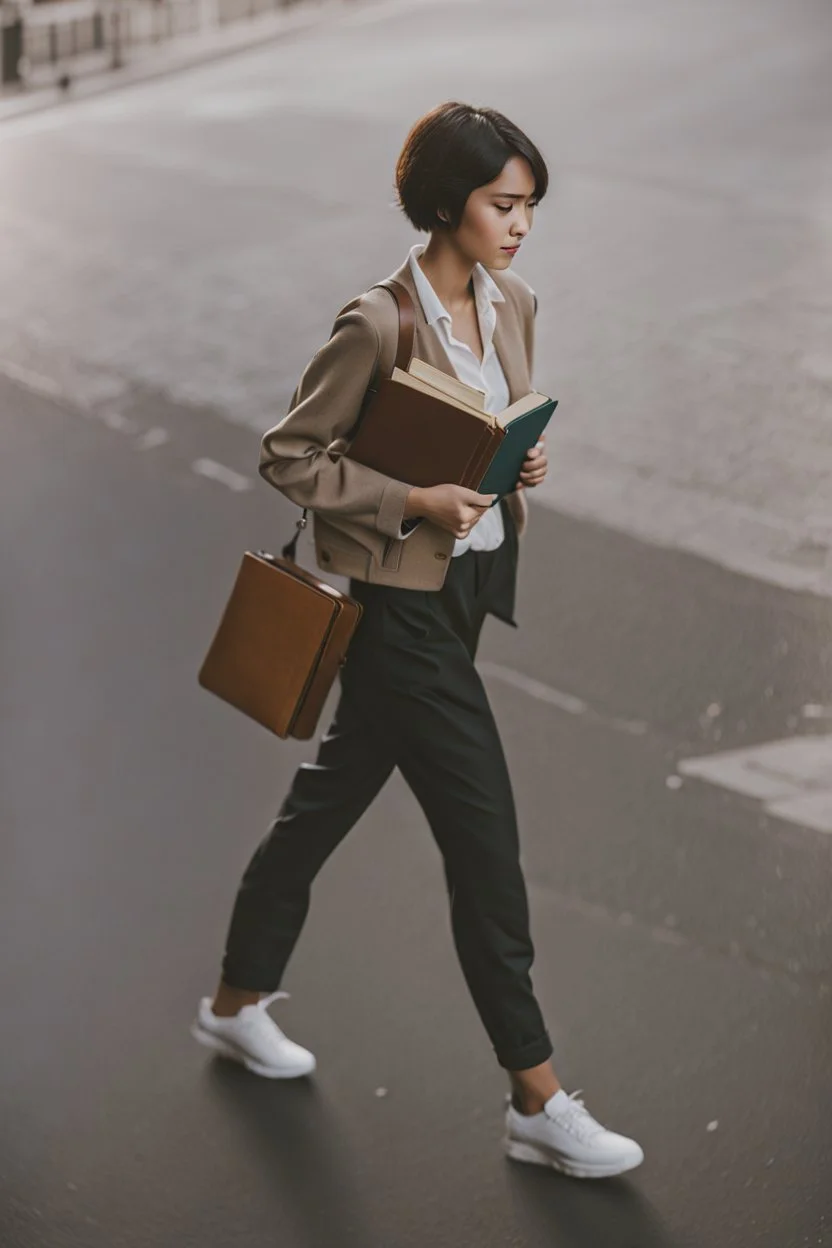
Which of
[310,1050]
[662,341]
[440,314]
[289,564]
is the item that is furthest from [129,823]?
[662,341]

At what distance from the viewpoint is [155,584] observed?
22.9ft

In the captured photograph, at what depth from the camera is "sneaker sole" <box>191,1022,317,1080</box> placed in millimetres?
4344

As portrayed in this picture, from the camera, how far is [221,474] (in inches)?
315

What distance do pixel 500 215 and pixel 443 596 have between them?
30.6 inches

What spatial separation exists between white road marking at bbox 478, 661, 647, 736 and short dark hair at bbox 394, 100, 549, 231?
2688 mm

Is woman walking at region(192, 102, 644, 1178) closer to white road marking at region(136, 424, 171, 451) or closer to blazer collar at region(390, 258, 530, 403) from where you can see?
blazer collar at region(390, 258, 530, 403)

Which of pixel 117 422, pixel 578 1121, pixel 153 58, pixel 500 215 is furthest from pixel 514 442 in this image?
pixel 153 58

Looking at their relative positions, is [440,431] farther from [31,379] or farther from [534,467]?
[31,379]

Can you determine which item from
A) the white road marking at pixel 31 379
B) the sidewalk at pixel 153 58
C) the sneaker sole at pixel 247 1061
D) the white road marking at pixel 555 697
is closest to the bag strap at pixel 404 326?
the sneaker sole at pixel 247 1061

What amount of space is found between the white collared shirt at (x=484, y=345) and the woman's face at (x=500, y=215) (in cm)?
12

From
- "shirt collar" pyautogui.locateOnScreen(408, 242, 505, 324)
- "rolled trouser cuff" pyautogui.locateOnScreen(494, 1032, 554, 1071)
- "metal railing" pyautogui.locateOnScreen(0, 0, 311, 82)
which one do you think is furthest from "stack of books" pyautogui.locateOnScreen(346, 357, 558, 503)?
"metal railing" pyautogui.locateOnScreen(0, 0, 311, 82)

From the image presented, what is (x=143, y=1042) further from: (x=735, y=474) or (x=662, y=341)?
(x=662, y=341)

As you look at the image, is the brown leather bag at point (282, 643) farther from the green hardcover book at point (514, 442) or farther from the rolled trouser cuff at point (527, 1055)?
the rolled trouser cuff at point (527, 1055)

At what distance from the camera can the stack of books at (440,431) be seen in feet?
11.8
